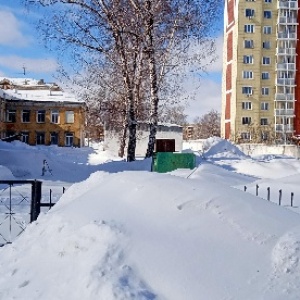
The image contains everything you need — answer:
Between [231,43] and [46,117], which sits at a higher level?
[231,43]

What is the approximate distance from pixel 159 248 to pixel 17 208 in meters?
5.97

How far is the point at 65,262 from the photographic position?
3.86 metres

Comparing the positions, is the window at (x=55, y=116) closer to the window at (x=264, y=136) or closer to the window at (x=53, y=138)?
the window at (x=53, y=138)

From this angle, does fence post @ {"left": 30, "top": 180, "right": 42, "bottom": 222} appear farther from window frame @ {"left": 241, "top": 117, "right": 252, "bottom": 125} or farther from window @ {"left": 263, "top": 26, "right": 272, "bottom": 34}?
window @ {"left": 263, "top": 26, "right": 272, "bottom": 34}

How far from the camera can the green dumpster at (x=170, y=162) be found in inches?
574

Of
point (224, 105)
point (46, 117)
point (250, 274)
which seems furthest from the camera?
point (224, 105)

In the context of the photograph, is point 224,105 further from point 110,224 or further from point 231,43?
point 110,224

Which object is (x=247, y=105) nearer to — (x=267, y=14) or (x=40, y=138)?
(x=267, y=14)

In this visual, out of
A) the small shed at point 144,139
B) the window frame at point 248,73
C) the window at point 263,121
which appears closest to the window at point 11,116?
the small shed at point 144,139

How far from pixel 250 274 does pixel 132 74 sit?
537 inches

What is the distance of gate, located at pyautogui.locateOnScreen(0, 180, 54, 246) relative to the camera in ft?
21.9

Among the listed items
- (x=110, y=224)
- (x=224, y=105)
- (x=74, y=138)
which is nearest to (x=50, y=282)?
(x=110, y=224)

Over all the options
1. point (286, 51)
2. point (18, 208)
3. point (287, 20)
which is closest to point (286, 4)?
point (287, 20)

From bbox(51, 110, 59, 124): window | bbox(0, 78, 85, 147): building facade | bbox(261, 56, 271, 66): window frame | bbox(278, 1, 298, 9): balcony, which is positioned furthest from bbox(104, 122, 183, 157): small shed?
bbox(278, 1, 298, 9): balcony
